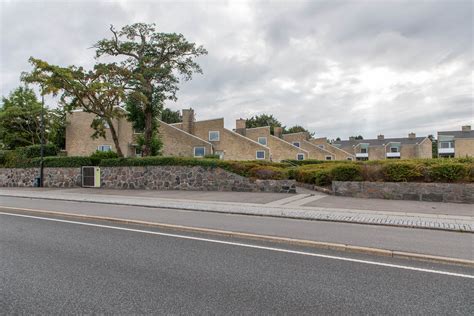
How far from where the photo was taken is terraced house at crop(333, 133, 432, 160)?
82250 millimetres

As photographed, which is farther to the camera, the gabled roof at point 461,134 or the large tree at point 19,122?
the gabled roof at point 461,134

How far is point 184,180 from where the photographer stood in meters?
21.1

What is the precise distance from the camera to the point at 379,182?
597 inches

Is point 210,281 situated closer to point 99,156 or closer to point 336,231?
point 336,231

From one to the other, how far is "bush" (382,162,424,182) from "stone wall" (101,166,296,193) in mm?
4640

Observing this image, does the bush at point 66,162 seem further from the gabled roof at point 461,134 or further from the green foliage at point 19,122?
the gabled roof at point 461,134

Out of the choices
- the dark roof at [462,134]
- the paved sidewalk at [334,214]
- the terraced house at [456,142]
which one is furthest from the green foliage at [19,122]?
the dark roof at [462,134]

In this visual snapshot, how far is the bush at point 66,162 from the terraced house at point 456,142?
73.6 meters

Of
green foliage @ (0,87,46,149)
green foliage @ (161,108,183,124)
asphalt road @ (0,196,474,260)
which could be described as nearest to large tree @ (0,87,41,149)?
green foliage @ (0,87,46,149)

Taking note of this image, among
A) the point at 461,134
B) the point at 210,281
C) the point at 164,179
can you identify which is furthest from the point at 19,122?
the point at 461,134

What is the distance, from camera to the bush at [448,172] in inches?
549

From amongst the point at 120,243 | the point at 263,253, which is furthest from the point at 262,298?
the point at 120,243

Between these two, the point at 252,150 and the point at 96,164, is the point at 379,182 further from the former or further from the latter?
the point at 252,150

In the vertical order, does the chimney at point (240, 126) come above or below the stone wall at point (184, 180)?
above
